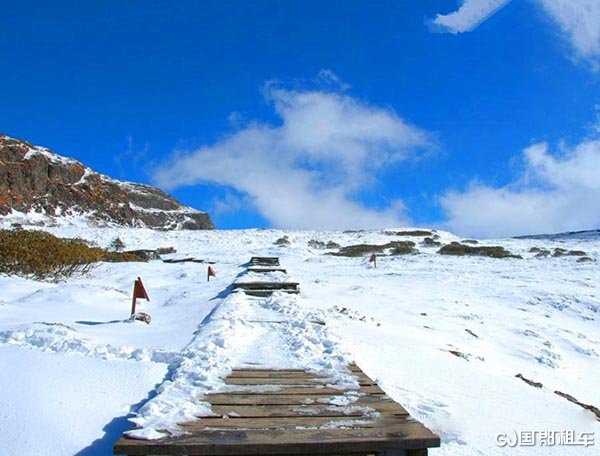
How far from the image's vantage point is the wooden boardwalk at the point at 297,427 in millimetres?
2787

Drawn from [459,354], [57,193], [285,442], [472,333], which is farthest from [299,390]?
[57,193]

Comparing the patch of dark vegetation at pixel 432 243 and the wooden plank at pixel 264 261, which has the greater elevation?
the patch of dark vegetation at pixel 432 243

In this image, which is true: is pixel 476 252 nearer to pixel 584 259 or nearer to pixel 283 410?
pixel 584 259

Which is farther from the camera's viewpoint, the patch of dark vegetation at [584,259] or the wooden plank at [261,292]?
the patch of dark vegetation at [584,259]

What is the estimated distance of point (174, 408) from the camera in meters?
3.40

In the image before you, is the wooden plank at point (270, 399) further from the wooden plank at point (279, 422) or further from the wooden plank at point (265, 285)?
the wooden plank at point (265, 285)

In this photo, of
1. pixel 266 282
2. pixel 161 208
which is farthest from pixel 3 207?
pixel 266 282

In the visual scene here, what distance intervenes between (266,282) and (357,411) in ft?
27.3

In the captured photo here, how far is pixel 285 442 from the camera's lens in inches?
111

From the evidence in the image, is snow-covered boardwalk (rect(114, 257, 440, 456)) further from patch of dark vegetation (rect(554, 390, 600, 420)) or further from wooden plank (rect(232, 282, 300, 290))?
wooden plank (rect(232, 282, 300, 290))

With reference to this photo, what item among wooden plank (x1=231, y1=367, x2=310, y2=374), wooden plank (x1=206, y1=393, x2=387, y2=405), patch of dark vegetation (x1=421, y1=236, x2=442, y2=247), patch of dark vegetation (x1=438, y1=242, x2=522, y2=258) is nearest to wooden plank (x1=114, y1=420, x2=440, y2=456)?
wooden plank (x1=206, y1=393, x2=387, y2=405)
